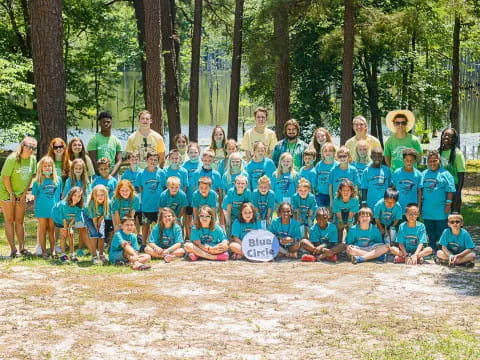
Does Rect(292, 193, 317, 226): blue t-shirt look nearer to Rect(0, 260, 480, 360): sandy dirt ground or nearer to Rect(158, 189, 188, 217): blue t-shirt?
Rect(0, 260, 480, 360): sandy dirt ground

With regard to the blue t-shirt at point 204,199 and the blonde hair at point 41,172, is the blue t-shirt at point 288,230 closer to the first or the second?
the blue t-shirt at point 204,199

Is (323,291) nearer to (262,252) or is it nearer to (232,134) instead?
(262,252)

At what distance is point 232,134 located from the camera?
23781mm

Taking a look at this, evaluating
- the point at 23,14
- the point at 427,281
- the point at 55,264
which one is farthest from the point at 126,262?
the point at 23,14

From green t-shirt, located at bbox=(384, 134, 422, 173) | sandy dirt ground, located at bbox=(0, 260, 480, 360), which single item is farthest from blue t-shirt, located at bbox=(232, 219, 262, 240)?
green t-shirt, located at bbox=(384, 134, 422, 173)

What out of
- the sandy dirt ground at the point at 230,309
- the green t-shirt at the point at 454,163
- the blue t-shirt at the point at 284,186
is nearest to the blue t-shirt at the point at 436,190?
the green t-shirt at the point at 454,163

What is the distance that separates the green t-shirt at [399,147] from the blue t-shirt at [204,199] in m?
2.71

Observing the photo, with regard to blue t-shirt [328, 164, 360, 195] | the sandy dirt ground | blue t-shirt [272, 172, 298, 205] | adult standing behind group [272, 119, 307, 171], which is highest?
adult standing behind group [272, 119, 307, 171]

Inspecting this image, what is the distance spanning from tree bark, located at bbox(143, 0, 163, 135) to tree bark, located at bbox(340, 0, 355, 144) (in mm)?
4447

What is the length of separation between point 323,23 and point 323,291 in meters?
17.3

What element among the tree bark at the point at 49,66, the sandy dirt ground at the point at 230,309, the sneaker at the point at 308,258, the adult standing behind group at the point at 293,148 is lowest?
the sandy dirt ground at the point at 230,309

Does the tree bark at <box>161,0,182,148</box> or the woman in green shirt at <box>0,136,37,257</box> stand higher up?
the tree bark at <box>161,0,182,148</box>

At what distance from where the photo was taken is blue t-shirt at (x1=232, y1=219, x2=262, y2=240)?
9539mm

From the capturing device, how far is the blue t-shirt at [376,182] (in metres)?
9.79
